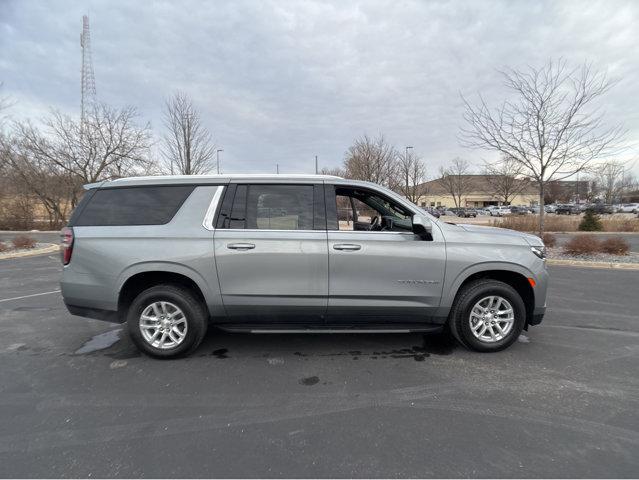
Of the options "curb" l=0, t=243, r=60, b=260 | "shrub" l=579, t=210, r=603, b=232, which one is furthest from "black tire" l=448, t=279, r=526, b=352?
"shrub" l=579, t=210, r=603, b=232

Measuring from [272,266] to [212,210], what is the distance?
914 millimetres

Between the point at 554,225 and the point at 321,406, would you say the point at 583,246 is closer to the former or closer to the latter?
the point at 321,406

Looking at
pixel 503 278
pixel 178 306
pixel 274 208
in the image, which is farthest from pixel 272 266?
pixel 503 278

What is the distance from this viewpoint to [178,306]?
3646 mm

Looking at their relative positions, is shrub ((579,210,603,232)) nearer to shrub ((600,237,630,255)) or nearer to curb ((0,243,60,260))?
shrub ((600,237,630,255))

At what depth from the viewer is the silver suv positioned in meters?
3.59

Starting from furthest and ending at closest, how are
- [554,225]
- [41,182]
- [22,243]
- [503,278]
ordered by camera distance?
[41,182] < [554,225] < [22,243] < [503,278]

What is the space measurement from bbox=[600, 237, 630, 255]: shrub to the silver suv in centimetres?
965

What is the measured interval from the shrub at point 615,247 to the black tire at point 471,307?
32.2 ft

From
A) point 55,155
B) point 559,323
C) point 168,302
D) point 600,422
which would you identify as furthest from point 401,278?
point 55,155

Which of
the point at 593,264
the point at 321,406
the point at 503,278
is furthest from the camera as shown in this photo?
the point at 593,264

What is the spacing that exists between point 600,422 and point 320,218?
116 inches

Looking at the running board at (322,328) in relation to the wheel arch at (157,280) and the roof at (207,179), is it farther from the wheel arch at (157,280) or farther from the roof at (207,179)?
the roof at (207,179)

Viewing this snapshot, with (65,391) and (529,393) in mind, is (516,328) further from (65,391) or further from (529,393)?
(65,391)
